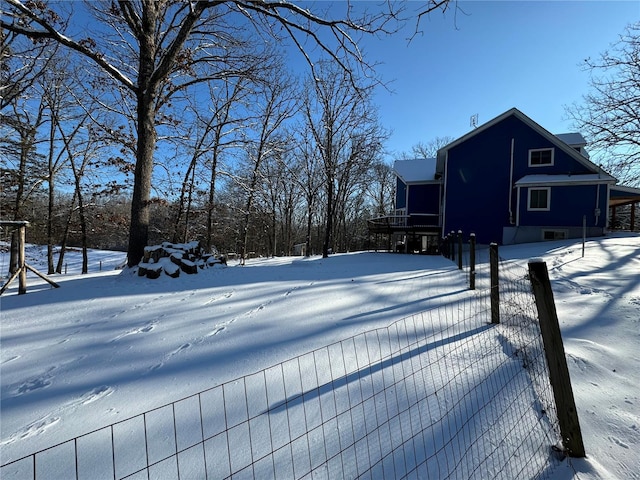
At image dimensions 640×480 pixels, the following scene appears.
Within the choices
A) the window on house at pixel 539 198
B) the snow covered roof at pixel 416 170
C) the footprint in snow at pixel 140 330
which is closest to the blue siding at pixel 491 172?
the window on house at pixel 539 198

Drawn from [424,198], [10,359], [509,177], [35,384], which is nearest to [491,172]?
[509,177]

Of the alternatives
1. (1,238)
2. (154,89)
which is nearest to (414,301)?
(154,89)

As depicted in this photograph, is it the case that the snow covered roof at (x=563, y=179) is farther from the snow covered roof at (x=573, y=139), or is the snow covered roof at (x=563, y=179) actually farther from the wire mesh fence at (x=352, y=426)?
the wire mesh fence at (x=352, y=426)

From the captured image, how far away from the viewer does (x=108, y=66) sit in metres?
7.71

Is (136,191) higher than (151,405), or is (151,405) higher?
(136,191)

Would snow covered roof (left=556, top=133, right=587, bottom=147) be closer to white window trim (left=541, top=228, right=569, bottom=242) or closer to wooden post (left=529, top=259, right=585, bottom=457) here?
white window trim (left=541, top=228, right=569, bottom=242)

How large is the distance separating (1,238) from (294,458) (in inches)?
790

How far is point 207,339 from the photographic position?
12.0 ft

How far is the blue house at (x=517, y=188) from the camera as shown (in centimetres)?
1498

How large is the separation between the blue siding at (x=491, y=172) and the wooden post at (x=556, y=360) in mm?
16364

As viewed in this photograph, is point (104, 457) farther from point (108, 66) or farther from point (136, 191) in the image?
point (108, 66)

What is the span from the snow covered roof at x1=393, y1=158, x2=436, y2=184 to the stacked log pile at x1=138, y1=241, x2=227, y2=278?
50.0 ft

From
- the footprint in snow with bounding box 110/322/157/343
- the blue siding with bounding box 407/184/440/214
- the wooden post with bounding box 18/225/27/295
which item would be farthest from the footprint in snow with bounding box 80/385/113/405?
the blue siding with bounding box 407/184/440/214

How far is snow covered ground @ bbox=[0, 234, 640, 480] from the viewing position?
2.34m
